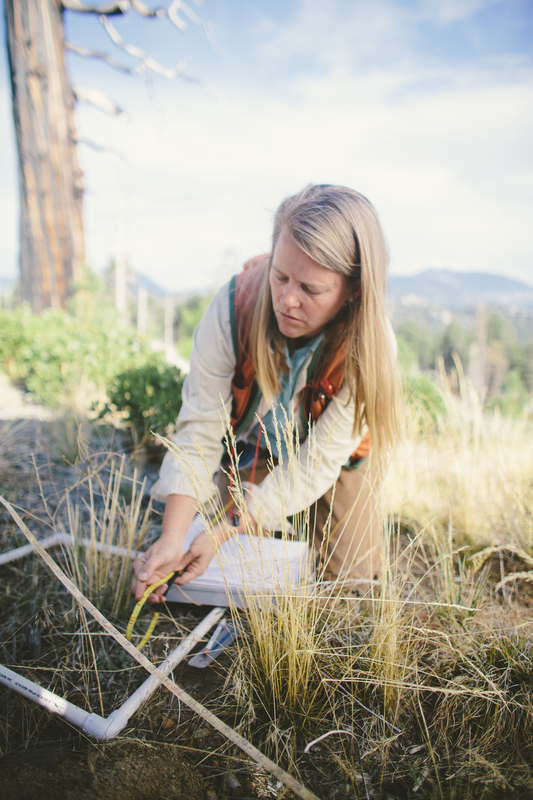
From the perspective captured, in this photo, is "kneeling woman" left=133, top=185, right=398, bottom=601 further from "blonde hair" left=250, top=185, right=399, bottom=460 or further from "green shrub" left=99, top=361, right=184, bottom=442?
"green shrub" left=99, top=361, right=184, bottom=442

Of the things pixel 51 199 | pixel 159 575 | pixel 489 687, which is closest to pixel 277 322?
pixel 159 575

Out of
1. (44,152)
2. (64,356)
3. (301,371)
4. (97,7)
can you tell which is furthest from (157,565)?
(97,7)

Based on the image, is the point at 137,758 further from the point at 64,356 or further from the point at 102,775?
the point at 64,356

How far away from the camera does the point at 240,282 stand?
1.80 m

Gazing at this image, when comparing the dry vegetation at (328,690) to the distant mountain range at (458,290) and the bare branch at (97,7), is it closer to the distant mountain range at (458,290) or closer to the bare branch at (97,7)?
the bare branch at (97,7)

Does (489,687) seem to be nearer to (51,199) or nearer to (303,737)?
(303,737)

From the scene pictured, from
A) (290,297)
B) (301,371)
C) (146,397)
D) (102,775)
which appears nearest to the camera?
(102,775)

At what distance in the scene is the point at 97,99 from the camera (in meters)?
7.88

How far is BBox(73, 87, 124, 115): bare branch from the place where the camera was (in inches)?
300

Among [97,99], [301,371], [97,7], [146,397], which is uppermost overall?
[97,7]

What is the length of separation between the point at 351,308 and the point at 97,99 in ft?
28.4

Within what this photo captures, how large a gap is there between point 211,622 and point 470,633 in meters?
0.79

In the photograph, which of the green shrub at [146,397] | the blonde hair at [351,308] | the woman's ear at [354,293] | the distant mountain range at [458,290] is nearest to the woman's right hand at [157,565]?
the blonde hair at [351,308]

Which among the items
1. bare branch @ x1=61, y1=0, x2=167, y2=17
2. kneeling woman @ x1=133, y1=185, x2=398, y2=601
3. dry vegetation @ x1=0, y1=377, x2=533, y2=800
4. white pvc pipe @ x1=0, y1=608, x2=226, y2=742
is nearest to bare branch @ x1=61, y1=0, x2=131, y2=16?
bare branch @ x1=61, y1=0, x2=167, y2=17
